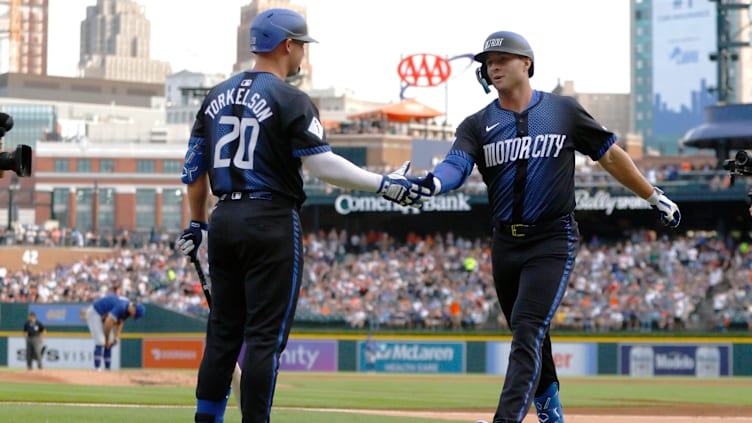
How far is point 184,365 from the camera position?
37.2 metres

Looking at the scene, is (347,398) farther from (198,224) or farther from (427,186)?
(427,186)

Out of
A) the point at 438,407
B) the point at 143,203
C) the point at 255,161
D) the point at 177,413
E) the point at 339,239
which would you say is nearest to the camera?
the point at 255,161

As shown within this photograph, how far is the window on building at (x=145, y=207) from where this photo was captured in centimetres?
10325

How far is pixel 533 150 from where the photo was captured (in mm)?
7812

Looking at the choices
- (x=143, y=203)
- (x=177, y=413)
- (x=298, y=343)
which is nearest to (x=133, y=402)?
(x=177, y=413)

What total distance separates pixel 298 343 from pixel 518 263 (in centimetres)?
2977

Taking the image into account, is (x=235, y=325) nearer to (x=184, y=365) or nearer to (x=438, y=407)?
(x=438, y=407)

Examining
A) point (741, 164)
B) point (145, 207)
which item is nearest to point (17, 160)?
point (741, 164)

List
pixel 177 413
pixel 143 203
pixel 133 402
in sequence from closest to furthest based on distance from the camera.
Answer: pixel 177 413
pixel 133 402
pixel 143 203

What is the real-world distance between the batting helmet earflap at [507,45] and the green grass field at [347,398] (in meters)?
4.93

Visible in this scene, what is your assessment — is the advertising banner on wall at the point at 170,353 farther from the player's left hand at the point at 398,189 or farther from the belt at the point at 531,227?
the player's left hand at the point at 398,189

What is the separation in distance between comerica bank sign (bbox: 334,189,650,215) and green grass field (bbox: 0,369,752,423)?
1094 centimetres

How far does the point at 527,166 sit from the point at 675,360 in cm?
2829

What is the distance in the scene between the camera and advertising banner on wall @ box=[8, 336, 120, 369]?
37.7 meters
